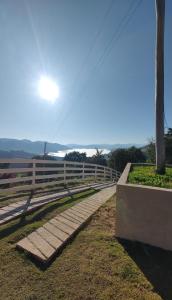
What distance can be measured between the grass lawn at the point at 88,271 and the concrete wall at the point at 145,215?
17cm

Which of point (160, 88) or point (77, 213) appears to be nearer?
point (77, 213)

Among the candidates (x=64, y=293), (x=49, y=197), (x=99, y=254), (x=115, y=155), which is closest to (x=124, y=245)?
(x=99, y=254)

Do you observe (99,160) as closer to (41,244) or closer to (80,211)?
(80,211)

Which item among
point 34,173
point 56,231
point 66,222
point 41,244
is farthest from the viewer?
point 34,173

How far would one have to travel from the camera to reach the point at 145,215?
395cm

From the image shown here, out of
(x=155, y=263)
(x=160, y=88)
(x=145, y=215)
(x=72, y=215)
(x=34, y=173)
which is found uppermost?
(x=160, y=88)

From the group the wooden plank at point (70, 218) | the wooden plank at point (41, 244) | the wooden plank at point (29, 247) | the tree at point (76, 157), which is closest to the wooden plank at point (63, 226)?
the wooden plank at point (70, 218)

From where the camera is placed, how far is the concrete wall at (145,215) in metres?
3.78

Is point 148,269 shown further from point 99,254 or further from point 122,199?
point 122,199

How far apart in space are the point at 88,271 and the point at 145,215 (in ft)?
4.54

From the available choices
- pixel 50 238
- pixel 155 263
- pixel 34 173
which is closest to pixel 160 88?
pixel 34 173

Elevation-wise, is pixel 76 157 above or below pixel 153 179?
above

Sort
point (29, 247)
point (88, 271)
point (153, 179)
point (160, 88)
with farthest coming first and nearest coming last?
Result: 1. point (160, 88)
2. point (153, 179)
3. point (29, 247)
4. point (88, 271)

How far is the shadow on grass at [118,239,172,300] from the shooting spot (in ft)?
9.90
